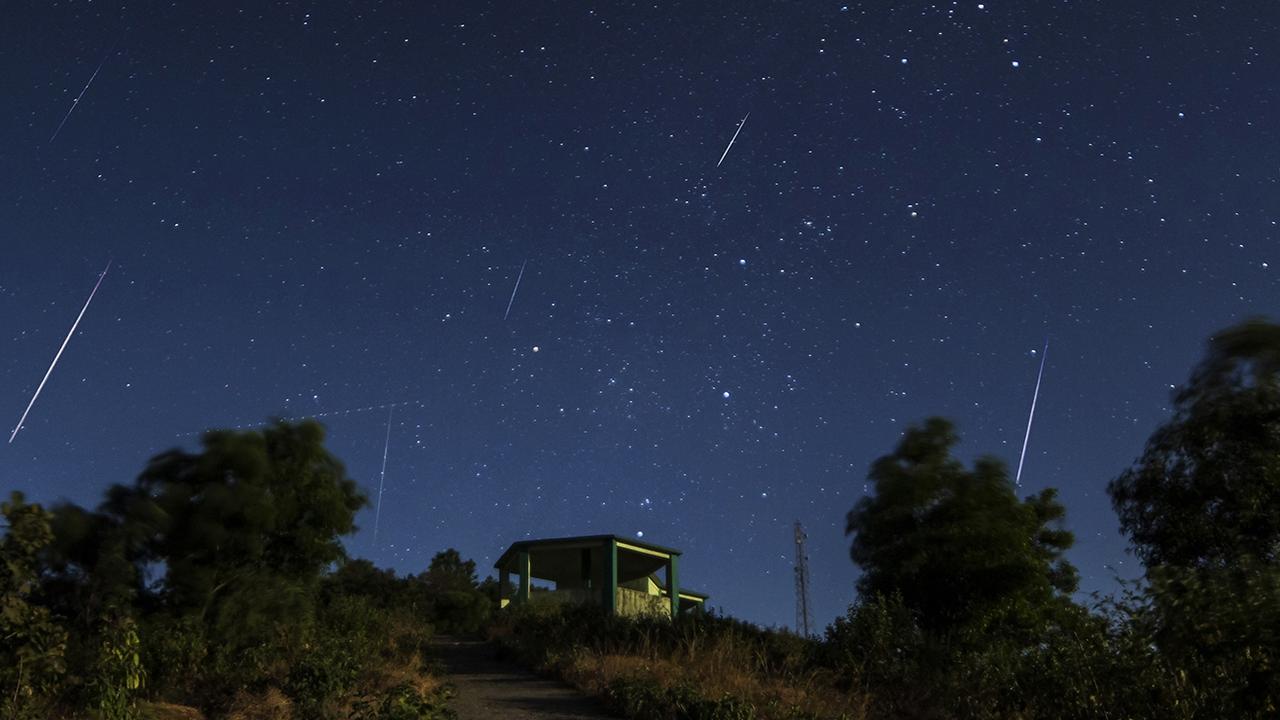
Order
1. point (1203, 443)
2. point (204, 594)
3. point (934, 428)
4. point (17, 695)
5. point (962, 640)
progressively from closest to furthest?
1. point (17, 695)
2. point (204, 594)
3. point (962, 640)
4. point (1203, 443)
5. point (934, 428)

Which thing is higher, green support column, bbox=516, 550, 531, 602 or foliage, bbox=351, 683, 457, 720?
green support column, bbox=516, 550, 531, 602

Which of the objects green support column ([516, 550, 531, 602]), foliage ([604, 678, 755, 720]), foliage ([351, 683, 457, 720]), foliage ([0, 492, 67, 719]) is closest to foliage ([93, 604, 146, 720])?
foliage ([0, 492, 67, 719])

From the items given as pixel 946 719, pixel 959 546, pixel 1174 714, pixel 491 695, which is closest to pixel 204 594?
pixel 491 695

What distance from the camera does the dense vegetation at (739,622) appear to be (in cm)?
734

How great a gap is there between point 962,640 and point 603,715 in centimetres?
873

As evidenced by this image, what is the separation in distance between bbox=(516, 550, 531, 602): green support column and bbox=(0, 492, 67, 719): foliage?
69.7ft

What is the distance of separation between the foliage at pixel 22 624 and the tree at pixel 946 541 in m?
15.1

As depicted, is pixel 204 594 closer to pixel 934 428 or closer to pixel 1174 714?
pixel 1174 714

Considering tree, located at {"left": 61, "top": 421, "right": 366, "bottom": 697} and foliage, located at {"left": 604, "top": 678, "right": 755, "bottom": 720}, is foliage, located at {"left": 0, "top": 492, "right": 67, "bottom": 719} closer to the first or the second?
tree, located at {"left": 61, "top": 421, "right": 366, "bottom": 697}

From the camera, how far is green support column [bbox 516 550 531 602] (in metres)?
29.0

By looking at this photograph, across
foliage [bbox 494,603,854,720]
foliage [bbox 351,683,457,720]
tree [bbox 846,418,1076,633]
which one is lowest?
foliage [bbox 351,683,457,720]

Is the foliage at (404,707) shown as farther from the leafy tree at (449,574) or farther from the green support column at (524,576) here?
the leafy tree at (449,574)

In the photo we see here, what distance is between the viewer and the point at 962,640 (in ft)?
54.6

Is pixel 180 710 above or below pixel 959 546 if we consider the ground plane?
below
